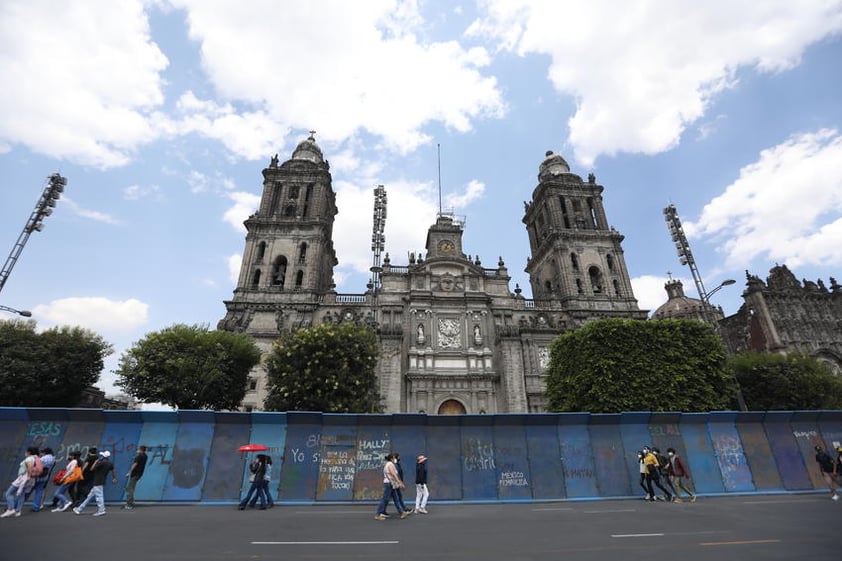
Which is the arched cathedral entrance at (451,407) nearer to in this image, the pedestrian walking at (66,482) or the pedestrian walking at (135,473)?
the pedestrian walking at (135,473)

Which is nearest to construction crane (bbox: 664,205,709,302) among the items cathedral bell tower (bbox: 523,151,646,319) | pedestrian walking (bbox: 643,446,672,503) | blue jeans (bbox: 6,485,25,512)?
cathedral bell tower (bbox: 523,151,646,319)

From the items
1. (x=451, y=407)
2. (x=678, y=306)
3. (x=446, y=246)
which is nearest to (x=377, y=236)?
(x=446, y=246)

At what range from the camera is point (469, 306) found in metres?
39.3

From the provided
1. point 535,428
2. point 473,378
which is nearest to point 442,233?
point 473,378

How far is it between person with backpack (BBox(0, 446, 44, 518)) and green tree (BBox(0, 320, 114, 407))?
66.4ft

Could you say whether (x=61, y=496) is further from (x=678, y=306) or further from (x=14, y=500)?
(x=678, y=306)

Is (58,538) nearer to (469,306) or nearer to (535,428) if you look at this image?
(535,428)

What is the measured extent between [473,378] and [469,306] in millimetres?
7347

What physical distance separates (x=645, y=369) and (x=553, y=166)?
3724 cm

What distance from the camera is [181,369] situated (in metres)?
25.2

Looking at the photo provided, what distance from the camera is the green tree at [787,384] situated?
95.9 feet

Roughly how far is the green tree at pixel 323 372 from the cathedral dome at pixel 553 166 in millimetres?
38745

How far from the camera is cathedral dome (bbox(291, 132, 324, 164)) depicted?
50.0 m

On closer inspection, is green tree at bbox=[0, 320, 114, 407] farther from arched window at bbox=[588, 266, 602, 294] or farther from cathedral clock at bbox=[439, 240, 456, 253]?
arched window at bbox=[588, 266, 602, 294]
